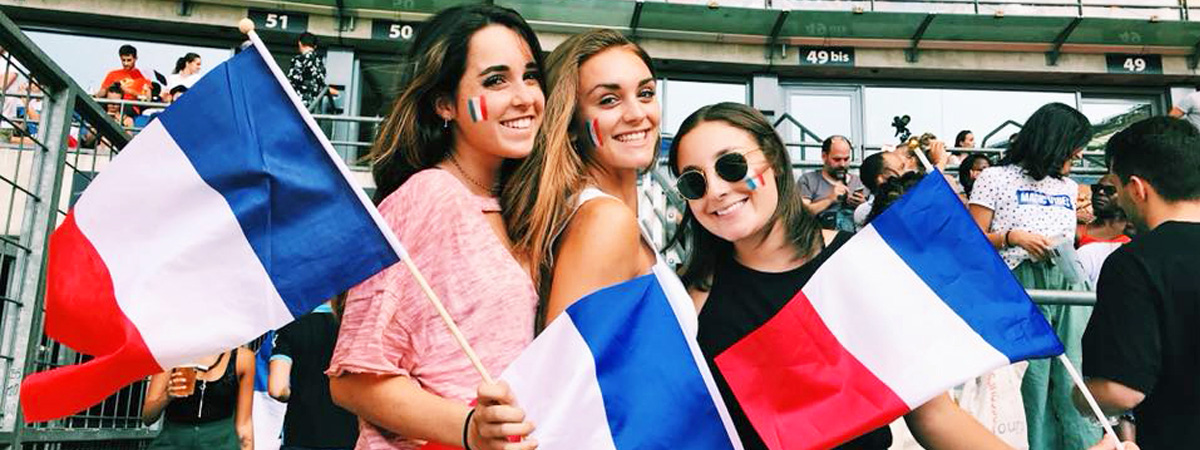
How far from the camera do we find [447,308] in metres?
1.94

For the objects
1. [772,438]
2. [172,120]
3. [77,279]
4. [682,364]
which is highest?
[172,120]

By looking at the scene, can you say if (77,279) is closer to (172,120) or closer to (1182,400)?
(172,120)

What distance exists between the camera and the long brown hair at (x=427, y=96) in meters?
2.28

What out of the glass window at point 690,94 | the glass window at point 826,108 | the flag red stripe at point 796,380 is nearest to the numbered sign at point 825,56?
the glass window at point 826,108

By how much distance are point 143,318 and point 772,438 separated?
1.44 m

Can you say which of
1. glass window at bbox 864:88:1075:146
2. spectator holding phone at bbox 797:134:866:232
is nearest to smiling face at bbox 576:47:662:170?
spectator holding phone at bbox 797:134:866:232

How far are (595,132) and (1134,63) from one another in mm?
19280

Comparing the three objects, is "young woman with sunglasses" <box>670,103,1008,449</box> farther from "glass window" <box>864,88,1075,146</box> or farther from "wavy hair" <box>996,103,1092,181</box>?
"glass window" <box>864,88,1075,146</box>

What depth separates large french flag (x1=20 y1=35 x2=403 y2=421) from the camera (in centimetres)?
202

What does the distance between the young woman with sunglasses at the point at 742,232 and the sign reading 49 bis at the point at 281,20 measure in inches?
601

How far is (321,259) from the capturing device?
6.69ft

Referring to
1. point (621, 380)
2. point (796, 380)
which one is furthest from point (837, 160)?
point (621, 380)

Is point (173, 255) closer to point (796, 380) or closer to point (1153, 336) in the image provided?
point (796, 380)

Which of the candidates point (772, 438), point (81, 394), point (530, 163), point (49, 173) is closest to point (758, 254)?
point (772, 438)
